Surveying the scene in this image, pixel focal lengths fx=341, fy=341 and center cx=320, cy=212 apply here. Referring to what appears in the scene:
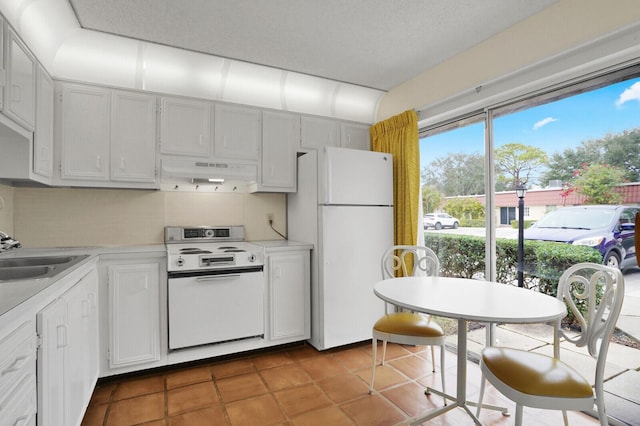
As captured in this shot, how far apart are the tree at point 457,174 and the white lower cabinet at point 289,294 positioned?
145 cm

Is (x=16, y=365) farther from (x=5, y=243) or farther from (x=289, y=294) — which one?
(x=289, y=294)

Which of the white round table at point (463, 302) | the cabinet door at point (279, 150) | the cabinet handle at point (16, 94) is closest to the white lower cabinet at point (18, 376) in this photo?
the cabinet handle at point (16, 94)

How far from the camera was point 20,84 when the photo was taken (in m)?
1.87

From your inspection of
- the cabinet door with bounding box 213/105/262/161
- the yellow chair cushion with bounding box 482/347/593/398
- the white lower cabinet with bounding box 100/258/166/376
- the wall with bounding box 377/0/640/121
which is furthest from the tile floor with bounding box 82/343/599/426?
the wall with bounding box 377/0/640/121

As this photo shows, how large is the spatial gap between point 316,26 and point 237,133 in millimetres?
1170

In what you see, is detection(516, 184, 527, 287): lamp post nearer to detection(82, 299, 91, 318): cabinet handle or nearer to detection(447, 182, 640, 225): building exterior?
detection(447, 182, 640, 225): building exterior

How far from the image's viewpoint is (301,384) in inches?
97.2

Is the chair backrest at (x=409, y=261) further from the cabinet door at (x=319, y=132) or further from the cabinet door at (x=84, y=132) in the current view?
the cabinet door at (x=84, y=132)

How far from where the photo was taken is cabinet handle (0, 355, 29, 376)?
1014mm

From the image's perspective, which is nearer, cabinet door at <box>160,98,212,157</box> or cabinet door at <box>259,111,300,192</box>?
cabinet door at <box>160,98,212,157</box>

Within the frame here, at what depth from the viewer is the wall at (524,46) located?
1.90m

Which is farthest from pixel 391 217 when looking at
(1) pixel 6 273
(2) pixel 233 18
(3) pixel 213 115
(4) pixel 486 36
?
(1) pixel 6 273

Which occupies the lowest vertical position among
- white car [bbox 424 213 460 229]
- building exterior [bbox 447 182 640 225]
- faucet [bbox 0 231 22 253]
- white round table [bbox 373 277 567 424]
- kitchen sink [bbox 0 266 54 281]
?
white round table [bbox 373 277 567 424]

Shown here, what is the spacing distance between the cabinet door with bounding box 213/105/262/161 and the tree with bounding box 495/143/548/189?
2.08 metres
